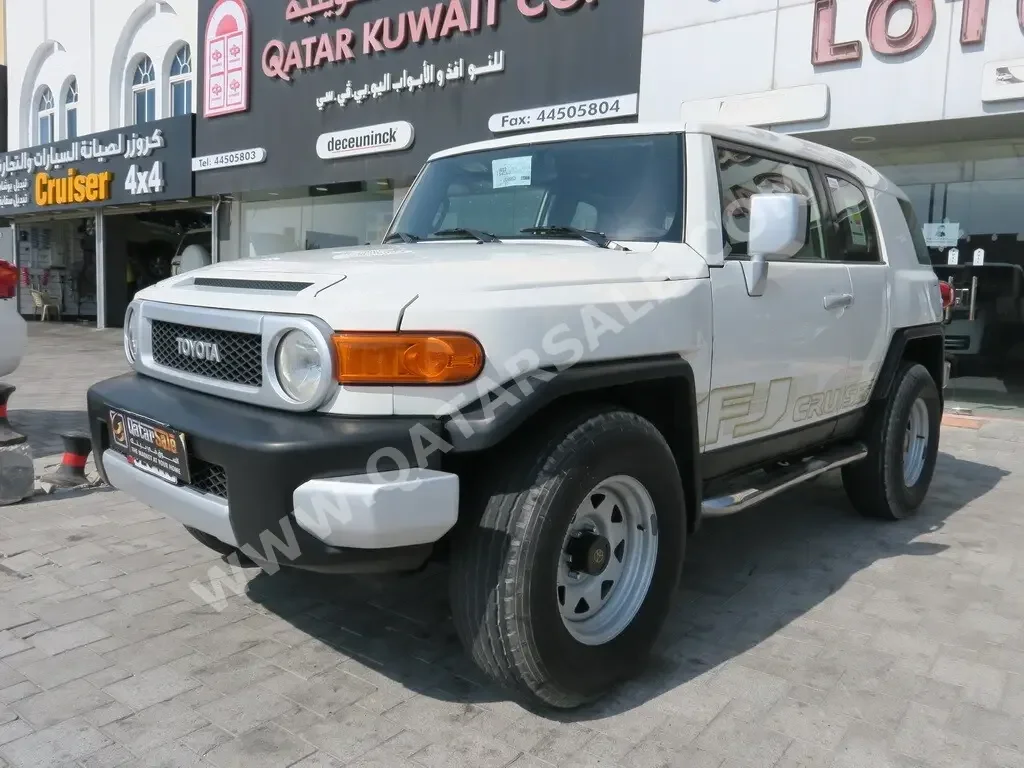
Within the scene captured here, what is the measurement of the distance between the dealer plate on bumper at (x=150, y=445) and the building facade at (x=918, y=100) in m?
6.65

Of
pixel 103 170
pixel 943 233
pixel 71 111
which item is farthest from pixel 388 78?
pixel 71 111

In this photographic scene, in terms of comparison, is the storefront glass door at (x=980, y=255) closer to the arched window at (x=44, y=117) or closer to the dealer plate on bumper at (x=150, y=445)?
the dealer plate on bumper at (x=150, y=445)

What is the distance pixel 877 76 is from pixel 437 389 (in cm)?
723

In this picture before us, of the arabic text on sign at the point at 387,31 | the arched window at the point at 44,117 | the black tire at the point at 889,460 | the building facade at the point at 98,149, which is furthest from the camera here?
the arched window at the point at 44,117

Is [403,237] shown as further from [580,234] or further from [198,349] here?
[198,349]

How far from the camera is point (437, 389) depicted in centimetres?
219

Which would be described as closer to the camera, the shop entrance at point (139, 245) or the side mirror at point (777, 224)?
the side mirror at point (777, 224)

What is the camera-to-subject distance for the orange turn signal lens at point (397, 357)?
7.06ft

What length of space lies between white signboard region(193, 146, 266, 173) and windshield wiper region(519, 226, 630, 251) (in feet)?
40.9

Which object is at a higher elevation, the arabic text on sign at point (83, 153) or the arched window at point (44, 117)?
the arched window at point (44, 117)

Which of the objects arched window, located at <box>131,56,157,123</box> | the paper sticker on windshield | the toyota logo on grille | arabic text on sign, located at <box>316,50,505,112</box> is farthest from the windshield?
arched window, located at <box>131,56,157,123</box>

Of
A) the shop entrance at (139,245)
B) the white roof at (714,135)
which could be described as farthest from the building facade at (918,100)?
the shop entrance at (139,245)

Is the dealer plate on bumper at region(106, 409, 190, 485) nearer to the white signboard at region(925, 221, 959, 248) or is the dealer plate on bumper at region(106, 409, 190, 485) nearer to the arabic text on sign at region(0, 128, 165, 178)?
the white signboard at region(925, 221, 959, 248)

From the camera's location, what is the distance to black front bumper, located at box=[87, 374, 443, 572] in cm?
209
